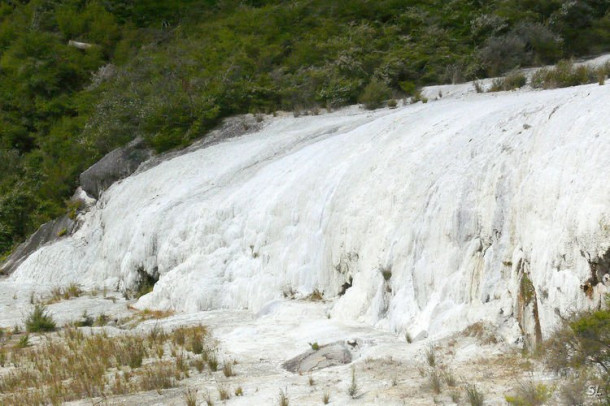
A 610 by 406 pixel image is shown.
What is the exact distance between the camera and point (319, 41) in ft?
96.9

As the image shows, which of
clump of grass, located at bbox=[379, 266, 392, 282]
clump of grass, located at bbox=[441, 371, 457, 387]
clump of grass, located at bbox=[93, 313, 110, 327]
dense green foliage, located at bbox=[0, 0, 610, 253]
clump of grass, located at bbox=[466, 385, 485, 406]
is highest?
dense green foliage, located at bbox=[0, 0, 610, 253]

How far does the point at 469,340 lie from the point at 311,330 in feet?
10.1

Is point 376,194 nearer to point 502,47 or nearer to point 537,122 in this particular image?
point 537,122

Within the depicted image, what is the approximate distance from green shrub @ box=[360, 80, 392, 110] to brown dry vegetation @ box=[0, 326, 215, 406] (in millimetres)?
11882

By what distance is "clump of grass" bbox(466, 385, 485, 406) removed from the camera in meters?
6.96

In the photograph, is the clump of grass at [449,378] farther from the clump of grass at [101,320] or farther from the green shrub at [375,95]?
the green shrub at [375,95]

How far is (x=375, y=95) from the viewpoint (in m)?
22.8

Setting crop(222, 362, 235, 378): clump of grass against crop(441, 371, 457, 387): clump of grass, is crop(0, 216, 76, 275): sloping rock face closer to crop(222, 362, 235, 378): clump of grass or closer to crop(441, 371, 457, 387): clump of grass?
crop(222, 362, 235, 378): clump of grass

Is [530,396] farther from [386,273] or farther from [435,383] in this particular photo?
[386,273]

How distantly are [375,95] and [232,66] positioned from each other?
311 inches

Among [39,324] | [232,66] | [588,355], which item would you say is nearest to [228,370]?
[588,355]

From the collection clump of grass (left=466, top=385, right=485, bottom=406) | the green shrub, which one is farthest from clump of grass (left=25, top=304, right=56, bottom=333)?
the green shrub

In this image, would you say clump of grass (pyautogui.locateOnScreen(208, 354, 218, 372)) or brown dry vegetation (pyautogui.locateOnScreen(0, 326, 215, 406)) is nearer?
Result: brown dry vegetation (pyautogui.locateOnScreen(0, 326, 215, 406))

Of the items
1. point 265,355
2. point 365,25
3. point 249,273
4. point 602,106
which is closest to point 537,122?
point 602,106
